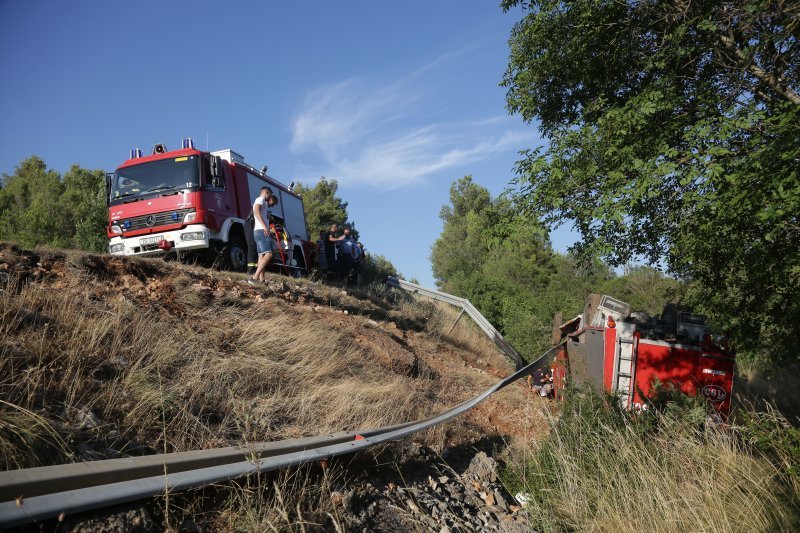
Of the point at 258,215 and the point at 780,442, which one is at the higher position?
the point at 258,215

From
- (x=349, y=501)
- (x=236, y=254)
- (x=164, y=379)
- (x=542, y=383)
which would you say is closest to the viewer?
(x=349, y=501)

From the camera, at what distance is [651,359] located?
24.7 ft

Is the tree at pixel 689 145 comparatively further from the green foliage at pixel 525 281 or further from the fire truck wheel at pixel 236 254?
the fire truck wheel at pixel 236 254

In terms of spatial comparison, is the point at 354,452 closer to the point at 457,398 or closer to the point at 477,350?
the point at 457,398

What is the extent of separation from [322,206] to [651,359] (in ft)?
103

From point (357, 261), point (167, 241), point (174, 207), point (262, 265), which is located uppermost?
point (174, 207)

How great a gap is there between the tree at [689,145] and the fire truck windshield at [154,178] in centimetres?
669

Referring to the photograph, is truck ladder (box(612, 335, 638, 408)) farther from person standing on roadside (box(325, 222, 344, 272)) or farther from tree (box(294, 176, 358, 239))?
tree (box(294, 176, 358, 239))

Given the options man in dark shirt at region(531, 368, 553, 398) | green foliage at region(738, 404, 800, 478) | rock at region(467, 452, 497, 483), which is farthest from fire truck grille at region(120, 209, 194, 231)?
green foliage at region(738, 404, 800, 478)

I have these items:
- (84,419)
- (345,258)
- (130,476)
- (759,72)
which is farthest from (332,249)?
(130,476)

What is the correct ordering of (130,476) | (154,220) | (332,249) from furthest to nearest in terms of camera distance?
(332,249) < (154,220) < (130,476)

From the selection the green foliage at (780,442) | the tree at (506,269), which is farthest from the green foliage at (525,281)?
the green foliage at (780,442)

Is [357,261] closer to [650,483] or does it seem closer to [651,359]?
[651,359]

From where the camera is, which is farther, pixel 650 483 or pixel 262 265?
pixel 262 265
